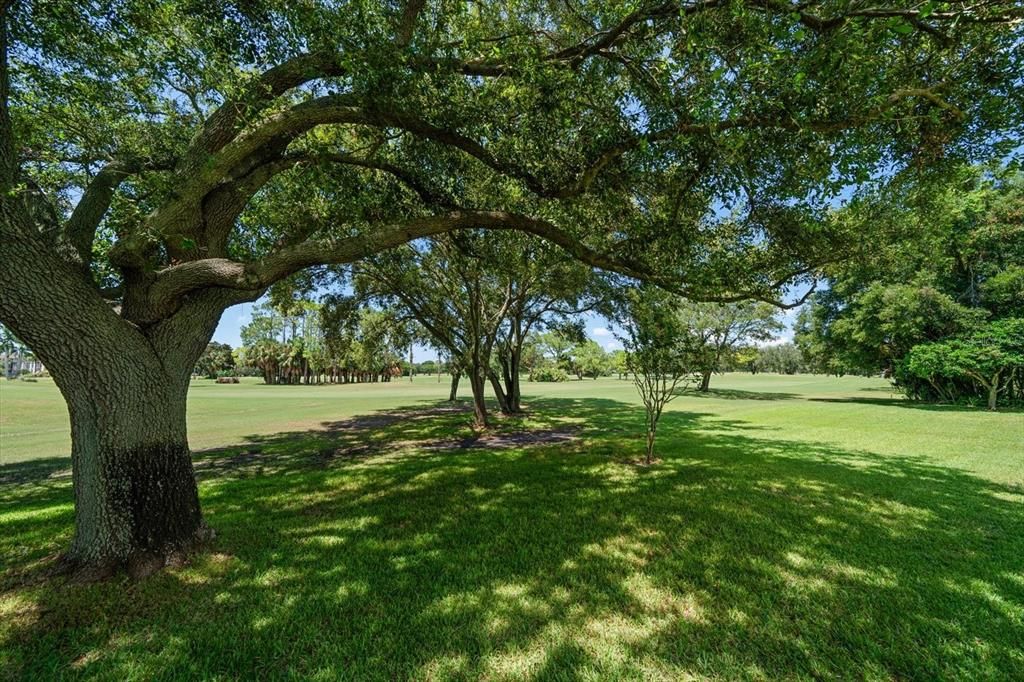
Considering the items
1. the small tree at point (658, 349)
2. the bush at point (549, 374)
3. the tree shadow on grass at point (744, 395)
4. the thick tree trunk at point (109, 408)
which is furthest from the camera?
the bush at point (549, 374)

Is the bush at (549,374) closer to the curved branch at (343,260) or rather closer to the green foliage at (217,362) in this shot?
the curved branch at (343,260)

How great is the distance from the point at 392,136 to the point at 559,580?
594cm

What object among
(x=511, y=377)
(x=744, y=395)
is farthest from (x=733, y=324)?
(x=511, y=377)

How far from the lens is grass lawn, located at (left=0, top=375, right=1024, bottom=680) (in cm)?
264

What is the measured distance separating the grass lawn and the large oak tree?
3.63 feet

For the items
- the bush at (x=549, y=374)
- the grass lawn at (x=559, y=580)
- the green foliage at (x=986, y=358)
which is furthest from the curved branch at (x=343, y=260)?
the bush at (x=549, y=374)

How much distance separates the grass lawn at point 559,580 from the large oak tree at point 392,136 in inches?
43.6

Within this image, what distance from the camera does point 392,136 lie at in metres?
5.71

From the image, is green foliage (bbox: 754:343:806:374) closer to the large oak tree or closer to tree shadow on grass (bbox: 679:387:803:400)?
tree shadow on grass (bbox: 679:387:803:400)

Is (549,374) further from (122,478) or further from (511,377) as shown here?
(122,478)

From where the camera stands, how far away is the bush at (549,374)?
5866 cm

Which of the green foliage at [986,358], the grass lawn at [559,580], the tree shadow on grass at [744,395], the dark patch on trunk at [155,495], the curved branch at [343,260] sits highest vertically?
the curved branch at [343,260]

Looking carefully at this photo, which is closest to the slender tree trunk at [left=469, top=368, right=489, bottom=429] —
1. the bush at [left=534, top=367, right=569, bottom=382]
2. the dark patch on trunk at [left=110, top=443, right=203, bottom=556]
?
the dark patch on trunk at [left=110, top=443, right=203, bottom=556]

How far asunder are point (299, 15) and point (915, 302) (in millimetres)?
28108
